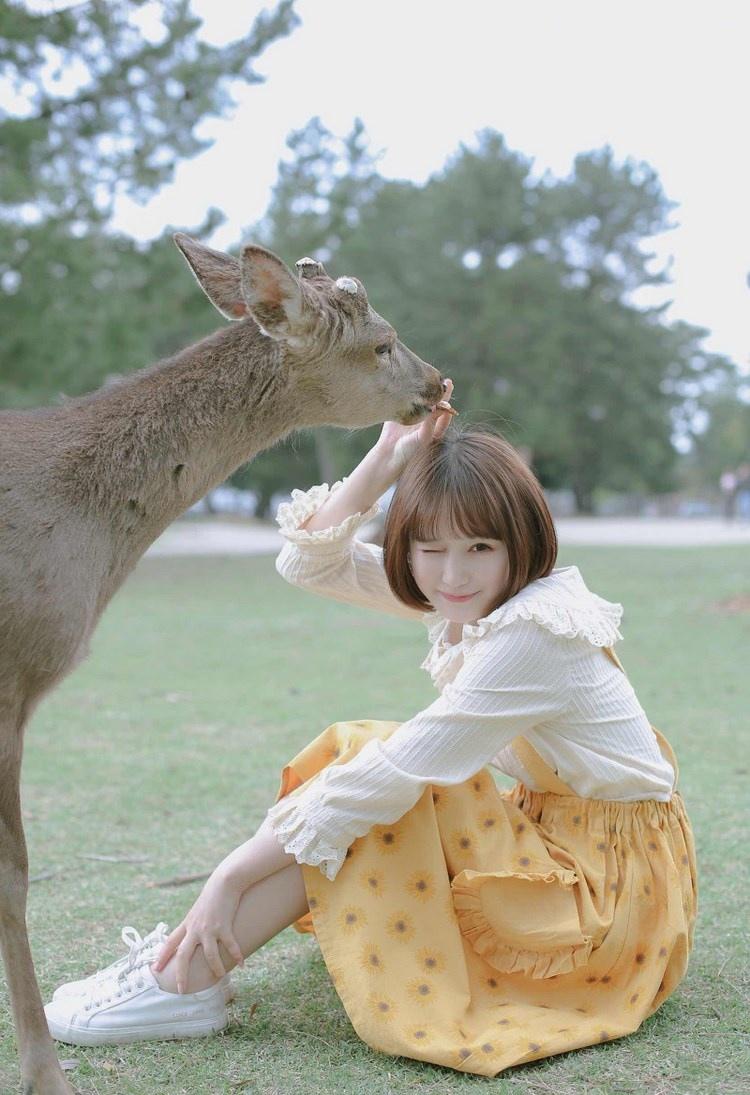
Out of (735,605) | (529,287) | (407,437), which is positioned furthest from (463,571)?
(529,287)

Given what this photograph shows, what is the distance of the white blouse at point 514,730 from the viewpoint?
7.89 ft

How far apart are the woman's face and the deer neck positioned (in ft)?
1.67

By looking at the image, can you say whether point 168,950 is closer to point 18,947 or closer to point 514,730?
point 18,947

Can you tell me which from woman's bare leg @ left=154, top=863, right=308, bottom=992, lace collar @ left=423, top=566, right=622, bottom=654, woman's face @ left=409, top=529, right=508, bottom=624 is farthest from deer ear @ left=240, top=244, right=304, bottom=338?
woman's bare leg @ left=154, top=863, right=308, bottom=992

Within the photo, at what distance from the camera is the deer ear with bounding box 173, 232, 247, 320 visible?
9.44ft

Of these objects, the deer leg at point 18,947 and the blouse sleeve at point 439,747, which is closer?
the deer leg at point 18,947

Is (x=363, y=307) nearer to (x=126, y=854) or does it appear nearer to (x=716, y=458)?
(x=126, y=854)

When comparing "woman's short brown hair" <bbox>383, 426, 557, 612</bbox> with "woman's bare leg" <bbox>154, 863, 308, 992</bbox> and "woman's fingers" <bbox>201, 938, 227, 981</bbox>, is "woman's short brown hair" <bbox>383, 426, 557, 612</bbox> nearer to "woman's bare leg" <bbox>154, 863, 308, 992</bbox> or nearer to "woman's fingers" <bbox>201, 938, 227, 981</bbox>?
"woman's bare leg" <bbox>154, 863, 308, 992</bbox>

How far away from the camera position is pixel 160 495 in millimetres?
2668

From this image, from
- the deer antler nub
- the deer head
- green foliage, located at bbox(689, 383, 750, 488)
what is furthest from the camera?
green foliage, located at bbox(689, 383, 750, 488)

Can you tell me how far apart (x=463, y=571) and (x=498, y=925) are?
2.52ft

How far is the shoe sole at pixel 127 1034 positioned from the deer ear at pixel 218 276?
1.66 metres


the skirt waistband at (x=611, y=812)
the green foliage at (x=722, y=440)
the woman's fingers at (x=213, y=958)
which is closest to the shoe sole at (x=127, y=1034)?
the woman's fingers at (x=213, y=958)

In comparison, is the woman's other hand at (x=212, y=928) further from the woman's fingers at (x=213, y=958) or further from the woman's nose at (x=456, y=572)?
the woman's nose at (x=456, y=572)
